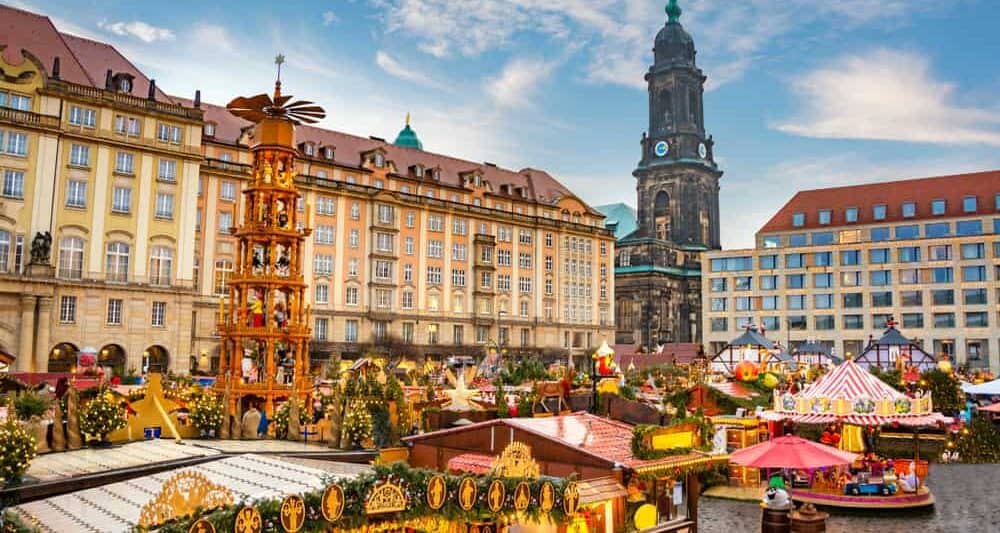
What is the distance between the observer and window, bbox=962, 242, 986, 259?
80.0 meters

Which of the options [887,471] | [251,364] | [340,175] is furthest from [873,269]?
[251,364]

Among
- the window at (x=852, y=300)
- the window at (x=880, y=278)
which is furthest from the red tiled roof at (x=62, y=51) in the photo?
the window at (x=880, y=278)

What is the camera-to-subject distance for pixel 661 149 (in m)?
119

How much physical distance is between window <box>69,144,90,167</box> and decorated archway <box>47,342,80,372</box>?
37.5ft

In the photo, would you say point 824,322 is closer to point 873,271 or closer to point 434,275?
point 873,271

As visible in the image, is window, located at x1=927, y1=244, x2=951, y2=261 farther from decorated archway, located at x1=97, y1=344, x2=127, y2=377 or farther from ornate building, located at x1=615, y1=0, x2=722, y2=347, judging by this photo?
decorated archway, located at x1=97, y1=344, x2=127, y2=377

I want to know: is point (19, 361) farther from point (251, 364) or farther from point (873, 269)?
point (873, 269)

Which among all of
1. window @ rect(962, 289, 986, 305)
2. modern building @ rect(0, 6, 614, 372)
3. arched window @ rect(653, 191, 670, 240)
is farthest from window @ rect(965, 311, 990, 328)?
arched window @ rect(653, 191, 670, 240)

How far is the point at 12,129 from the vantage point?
159 feet

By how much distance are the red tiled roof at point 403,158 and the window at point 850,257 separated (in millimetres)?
27312

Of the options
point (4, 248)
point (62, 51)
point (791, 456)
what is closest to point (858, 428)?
point (791, 456)

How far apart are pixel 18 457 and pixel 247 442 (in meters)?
6.88

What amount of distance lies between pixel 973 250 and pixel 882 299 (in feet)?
31.9

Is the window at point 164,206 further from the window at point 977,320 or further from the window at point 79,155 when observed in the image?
the window at point 977,320
